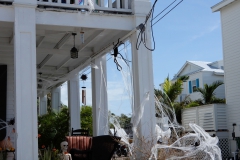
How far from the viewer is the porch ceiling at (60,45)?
9.05 m

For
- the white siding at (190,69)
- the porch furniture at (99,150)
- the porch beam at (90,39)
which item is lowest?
the porch furniture at (99,150)

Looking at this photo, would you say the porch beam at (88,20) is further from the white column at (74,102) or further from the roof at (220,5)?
the roof at (220,5)

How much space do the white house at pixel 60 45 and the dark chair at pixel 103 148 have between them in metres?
0.81

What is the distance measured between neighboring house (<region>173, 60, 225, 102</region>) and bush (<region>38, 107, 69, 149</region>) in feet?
50.4

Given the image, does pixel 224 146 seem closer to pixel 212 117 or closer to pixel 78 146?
pixel 212 117

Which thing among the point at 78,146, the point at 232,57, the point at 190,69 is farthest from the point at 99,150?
the point at 190,69

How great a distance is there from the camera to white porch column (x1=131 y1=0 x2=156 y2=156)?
805cm

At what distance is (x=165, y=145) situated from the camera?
23.5ft

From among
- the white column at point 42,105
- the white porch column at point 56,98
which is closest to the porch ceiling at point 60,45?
the white porch column at point 56,98

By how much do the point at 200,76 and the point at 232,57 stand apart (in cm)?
1033

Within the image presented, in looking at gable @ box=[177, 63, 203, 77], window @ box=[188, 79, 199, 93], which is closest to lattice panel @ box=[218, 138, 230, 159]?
window @ box=[188, 79, 199, 93]

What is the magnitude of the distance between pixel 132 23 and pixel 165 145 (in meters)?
2.77

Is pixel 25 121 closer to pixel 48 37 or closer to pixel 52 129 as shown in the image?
pixel 48 37

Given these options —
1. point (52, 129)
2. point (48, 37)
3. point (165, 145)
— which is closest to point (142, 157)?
point (165, 145)
